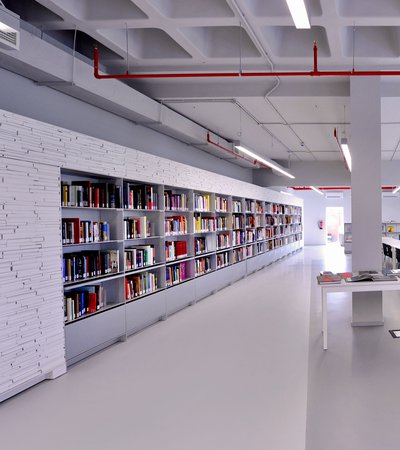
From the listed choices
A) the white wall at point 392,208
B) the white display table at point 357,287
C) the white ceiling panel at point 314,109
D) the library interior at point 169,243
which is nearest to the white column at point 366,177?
the library interior at point 169,243

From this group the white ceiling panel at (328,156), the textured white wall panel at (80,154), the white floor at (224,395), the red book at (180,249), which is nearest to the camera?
the white floor at (224,395)

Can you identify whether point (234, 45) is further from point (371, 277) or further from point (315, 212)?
point (315, 212)

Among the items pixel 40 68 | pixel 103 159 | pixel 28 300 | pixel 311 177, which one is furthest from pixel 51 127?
pixel 311 177

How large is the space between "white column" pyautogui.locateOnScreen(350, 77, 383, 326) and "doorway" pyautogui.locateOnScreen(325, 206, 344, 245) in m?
17.9

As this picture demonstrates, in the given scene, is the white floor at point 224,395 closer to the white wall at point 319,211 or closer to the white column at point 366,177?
the white column at point 366,177

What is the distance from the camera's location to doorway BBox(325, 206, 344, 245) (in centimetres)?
2333

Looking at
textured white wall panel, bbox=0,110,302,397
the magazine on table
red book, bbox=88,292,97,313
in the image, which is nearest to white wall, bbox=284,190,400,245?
the magazine on table

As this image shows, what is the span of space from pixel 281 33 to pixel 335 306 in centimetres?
422

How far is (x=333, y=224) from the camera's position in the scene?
24297mm

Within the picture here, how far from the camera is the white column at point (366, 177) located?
5.54 m

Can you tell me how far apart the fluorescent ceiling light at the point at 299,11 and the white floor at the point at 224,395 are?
2.93m

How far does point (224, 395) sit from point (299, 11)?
3.02 meters

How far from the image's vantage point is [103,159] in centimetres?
490

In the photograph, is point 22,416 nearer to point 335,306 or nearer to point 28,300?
point 28,300
